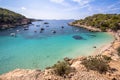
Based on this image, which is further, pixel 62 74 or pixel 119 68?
pixel 119 68

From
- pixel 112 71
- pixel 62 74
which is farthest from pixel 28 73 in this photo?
pixel 112 71

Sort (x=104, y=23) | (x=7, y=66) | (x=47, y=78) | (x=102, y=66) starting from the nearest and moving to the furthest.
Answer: (x=47, y=78)
(x=102, y=66)
(x=7, y=66)
(x=104, y=23)

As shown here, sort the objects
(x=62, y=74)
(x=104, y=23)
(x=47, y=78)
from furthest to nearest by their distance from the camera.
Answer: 1. (x=104, y=23)
2. (x=62, y=74)
3. (x=47, y=78)

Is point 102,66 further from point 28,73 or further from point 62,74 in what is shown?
point 28,73

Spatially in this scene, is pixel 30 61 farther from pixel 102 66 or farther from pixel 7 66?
pixel 102 66

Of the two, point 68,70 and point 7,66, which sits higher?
point 68,70

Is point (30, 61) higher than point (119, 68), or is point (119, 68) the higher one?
point (119, 68)

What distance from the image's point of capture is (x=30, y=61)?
88.0 feet

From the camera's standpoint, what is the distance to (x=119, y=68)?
1762 cm

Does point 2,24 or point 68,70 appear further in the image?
point 2,24

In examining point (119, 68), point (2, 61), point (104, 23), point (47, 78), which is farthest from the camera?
point (104, 23)

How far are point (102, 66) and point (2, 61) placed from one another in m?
19.5

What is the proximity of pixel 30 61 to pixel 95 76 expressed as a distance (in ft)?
53.5

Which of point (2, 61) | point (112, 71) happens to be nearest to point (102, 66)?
point (112, 71)
